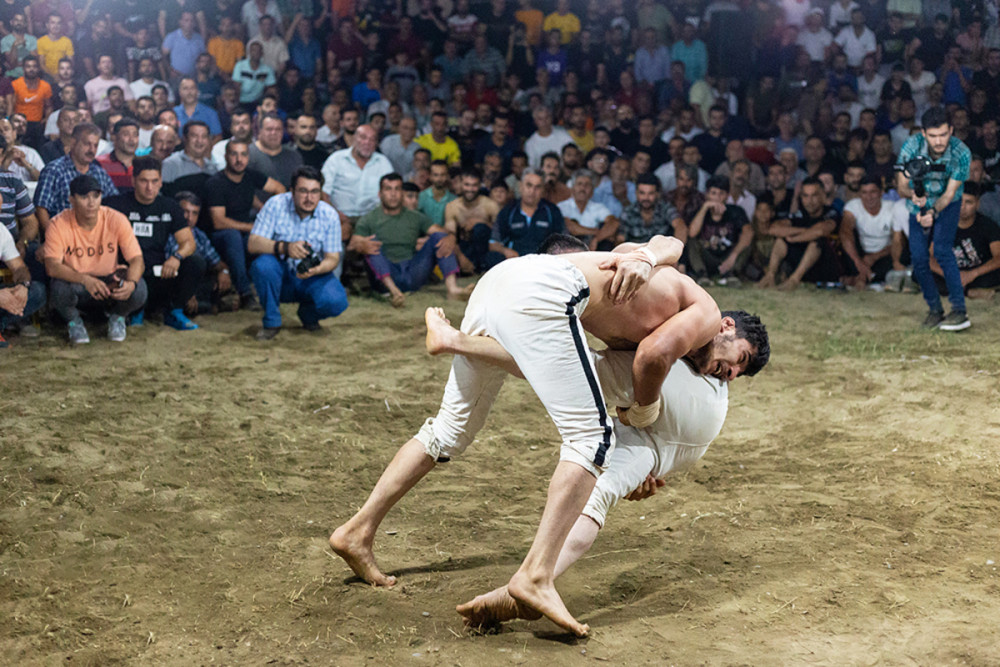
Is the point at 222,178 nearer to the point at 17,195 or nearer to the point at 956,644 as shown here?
the point at 17,195

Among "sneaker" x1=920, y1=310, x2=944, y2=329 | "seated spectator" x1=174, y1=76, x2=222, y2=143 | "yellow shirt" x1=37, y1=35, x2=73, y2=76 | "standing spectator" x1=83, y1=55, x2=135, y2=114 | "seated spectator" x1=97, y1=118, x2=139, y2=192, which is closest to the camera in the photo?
"sneaker" x1=920, y1=310, x2=944, y2=329

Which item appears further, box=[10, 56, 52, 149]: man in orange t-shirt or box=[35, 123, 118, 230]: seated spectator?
box=[10, 56, 52, 149]: man in orange t-shirt

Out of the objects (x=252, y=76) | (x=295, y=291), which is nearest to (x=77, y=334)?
(x=295, y=291)

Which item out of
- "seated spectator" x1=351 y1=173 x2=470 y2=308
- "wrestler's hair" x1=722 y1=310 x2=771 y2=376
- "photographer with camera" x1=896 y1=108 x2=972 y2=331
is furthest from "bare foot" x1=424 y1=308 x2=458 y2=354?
"seated spectator" x1=351 y1=173 x2=470 y2=308

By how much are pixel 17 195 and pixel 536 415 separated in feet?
12.5

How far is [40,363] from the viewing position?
5.48 meters

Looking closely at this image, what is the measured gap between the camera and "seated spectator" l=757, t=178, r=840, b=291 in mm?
8555

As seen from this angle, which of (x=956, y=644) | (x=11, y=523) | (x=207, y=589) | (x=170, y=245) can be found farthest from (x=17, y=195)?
(x=956, y=644)

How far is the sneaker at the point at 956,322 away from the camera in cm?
662

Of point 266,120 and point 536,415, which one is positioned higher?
point 266,120

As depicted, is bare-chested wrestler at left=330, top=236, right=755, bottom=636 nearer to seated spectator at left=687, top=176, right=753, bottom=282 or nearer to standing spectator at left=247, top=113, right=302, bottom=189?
standing spectator at left=247, top=113, right=302, bottom=189

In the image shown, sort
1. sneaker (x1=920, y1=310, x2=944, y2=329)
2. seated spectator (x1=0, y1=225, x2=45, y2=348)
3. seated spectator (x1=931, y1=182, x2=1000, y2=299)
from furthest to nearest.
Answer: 1. seated spectator (x1=931, y1=182, x2=1000, y2=299)
2. sneaker (x1=920, y1=310, x2=944, y2=329)
3. seated spectator (x1=0, y1=225, x2=45, y2=348)

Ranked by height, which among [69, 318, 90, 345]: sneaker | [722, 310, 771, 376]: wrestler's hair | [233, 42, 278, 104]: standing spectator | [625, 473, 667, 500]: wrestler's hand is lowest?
[69, 318, 90, 345]: sneaker

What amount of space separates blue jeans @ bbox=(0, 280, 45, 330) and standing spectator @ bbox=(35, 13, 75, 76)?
15.8 feet
